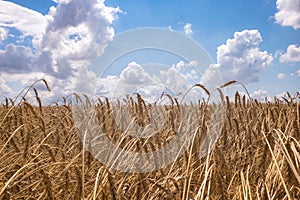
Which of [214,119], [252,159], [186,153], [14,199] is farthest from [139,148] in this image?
[214,119]

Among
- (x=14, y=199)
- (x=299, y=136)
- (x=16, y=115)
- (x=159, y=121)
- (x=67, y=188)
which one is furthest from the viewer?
(x=159, y=121)

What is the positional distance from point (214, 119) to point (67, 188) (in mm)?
2209

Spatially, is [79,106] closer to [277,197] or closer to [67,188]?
[67,188]

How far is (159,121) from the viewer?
3910 millimetres

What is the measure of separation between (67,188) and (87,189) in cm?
26

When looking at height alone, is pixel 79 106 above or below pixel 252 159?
above

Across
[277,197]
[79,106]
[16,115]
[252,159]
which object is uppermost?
[79,106]

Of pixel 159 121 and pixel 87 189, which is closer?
pixel 87 189

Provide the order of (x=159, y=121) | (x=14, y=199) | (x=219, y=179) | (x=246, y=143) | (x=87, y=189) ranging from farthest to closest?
(x=159, y=121) → (x=246, y=143) → (x=87, y=189) → (x=14, y=199) → (x=219, y=179)

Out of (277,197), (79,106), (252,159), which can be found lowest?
(277,197)

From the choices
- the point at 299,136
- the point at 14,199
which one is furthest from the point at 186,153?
the point at 14,199

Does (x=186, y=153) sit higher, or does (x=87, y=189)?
(x=186, y=153)

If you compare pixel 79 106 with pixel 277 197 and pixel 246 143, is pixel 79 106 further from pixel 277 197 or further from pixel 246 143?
pixel 277 197

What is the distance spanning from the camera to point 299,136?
219 cm
